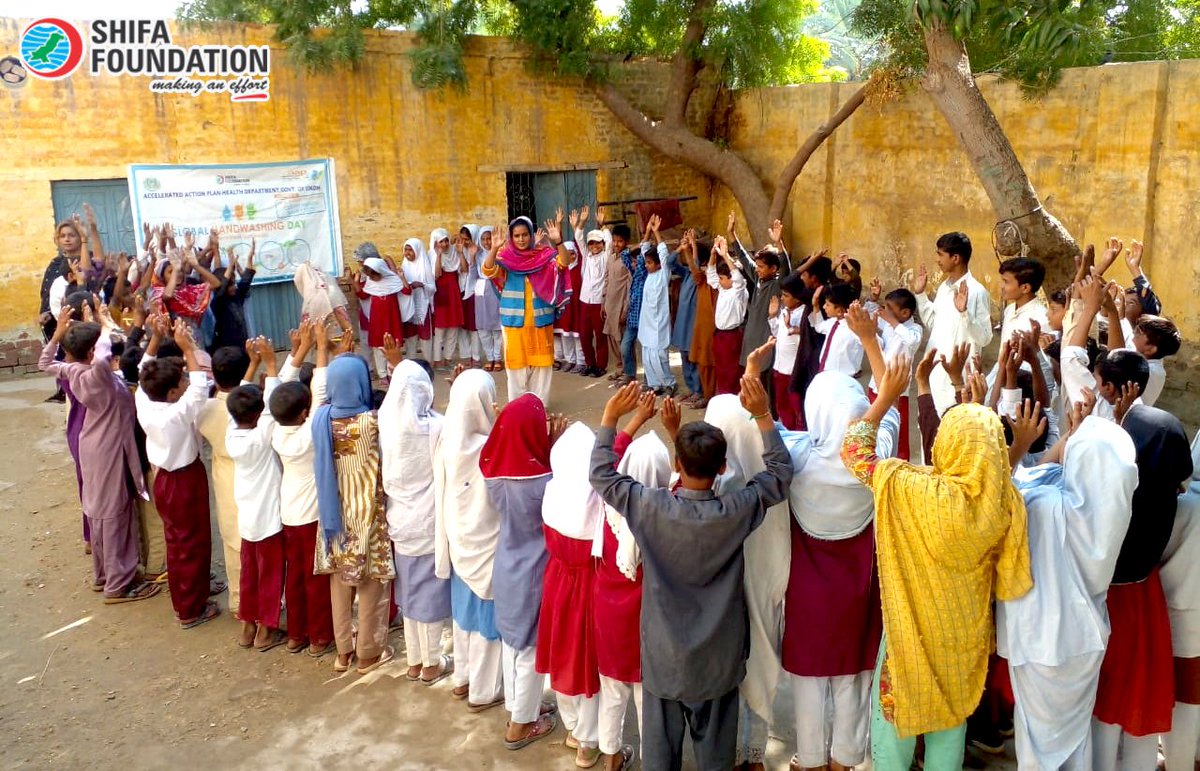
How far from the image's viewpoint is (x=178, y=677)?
4.34 metres

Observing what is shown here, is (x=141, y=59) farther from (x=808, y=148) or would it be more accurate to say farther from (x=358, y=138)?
(x=808, y=148)

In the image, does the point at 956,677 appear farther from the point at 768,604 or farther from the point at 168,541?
the point at 168,541

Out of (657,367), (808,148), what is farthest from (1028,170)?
(657,367)

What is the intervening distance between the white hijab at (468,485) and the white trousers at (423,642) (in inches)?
17.2

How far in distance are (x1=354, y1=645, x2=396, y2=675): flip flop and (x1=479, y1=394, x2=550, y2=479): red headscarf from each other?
1314 mm

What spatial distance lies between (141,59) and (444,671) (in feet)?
27.8

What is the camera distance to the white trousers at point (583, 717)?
351 centimetres

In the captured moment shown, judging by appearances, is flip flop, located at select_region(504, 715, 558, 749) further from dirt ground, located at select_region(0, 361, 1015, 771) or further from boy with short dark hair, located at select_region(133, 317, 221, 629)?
boy with short dark hair, located at select_region(133, 317, 221, 629)

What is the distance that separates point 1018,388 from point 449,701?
268 centimetres

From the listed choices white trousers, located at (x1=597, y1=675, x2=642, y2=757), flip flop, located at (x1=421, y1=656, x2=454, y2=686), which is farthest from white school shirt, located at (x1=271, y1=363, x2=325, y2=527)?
white trousers, located at (x1=597, y1=675, x2=642, y2=757)

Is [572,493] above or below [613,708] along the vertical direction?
above

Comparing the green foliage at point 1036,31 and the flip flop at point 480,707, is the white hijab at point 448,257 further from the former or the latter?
the flip flop at point 480,707

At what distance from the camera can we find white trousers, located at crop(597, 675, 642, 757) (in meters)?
3.39

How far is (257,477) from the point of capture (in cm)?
429
